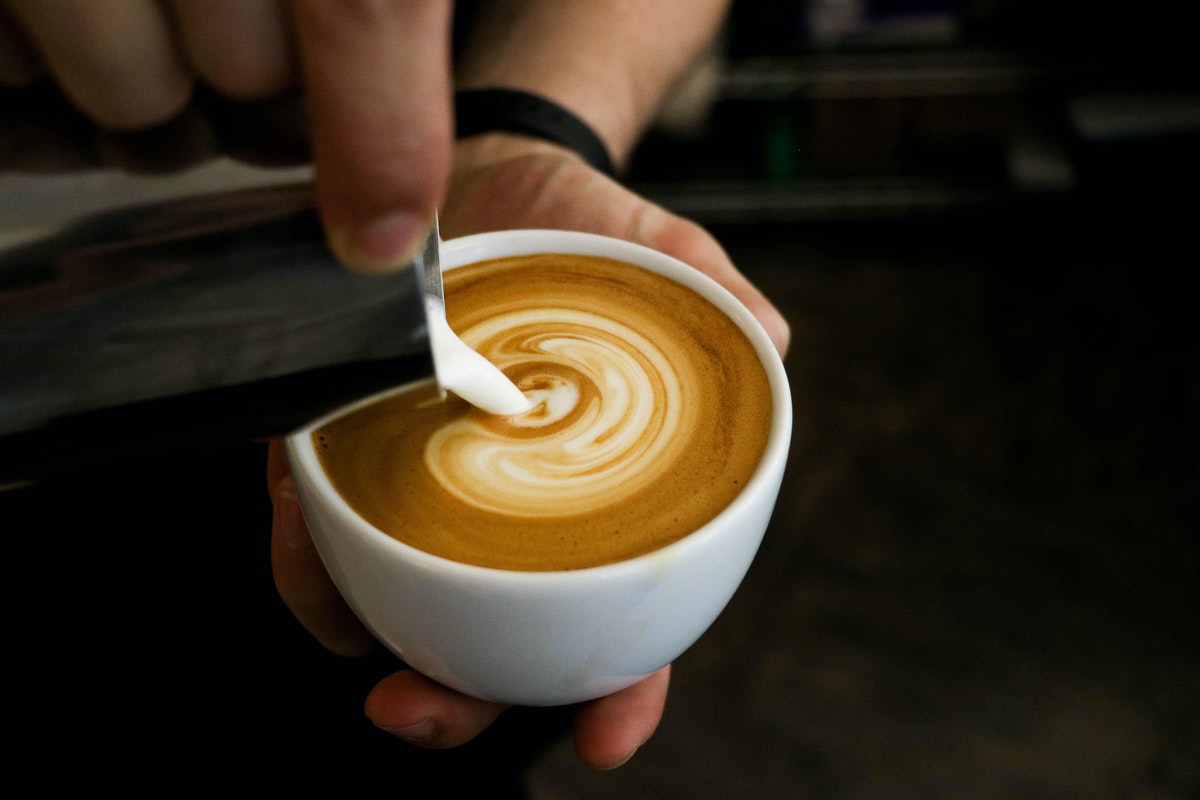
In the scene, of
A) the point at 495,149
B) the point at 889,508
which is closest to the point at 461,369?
the point at 495,149

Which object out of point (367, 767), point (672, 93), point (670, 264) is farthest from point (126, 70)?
point (672, 93)

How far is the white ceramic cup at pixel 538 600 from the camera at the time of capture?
634mm

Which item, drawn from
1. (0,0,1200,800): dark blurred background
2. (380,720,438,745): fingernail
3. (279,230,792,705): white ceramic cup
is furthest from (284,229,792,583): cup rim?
(380,720,438,745): fingernail

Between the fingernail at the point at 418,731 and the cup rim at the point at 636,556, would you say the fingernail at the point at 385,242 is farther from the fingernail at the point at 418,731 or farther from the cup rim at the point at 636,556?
the fingernail at the point at 418,731

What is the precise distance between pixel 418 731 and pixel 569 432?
283 mm

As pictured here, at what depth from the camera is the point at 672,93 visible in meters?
1.66

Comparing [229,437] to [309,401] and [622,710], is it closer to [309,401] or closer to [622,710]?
[309,401]

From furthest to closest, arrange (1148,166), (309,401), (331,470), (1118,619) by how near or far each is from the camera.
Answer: (1148,166), (1118,619), (331,470), (309,401)

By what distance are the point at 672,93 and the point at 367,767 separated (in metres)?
1.12

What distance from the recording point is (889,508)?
2020 mm

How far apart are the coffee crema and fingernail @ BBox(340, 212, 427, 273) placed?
0.12 metres

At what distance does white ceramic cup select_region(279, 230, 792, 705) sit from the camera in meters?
0.63

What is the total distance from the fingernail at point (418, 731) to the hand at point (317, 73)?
44 cm

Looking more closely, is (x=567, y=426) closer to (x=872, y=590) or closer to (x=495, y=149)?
(x=495, y=149)
